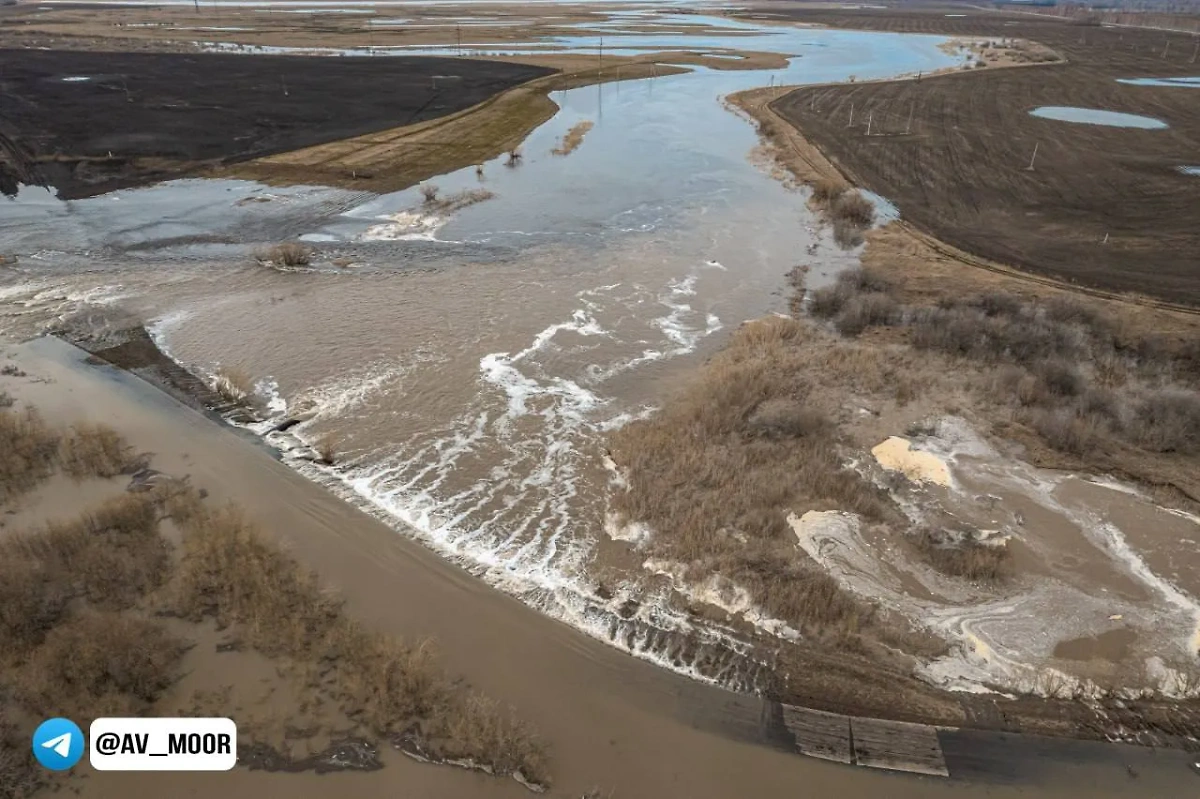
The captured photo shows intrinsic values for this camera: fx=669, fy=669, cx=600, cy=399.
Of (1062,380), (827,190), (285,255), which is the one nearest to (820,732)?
(1062,380)

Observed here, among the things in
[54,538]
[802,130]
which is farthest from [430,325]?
[802,130]

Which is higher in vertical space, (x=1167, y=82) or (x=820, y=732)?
(x=1167, y=82)

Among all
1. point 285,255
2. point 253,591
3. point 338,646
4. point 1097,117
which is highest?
point 1097,117

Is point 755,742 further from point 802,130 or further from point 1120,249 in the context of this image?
point 802,130

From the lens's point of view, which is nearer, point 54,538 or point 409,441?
point 54,538

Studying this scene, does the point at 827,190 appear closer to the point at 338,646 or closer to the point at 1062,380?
the point at 1062,380

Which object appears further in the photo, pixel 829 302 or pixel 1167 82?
pixel 1167 82
